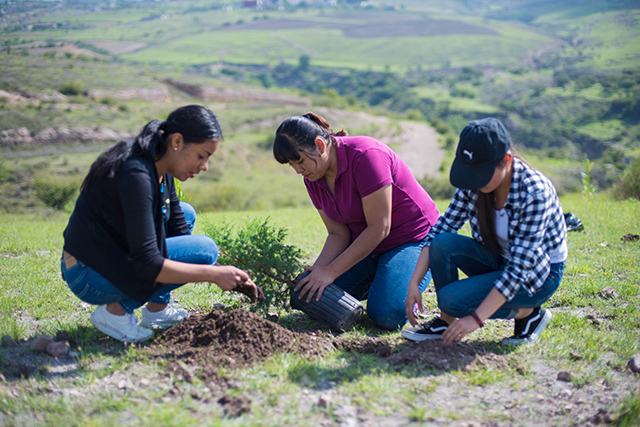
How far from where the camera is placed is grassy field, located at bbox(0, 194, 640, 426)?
2.43 metres

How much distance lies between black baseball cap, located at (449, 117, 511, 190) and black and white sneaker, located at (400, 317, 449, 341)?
1125mm

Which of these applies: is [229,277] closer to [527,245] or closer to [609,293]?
[527,245]

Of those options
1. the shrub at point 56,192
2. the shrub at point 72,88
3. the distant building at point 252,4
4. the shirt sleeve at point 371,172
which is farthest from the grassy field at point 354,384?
the distant building at point 252,4

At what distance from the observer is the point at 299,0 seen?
6890 inches

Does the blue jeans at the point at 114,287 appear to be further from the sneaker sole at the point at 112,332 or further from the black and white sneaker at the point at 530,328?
the black and white sneaker at the point at 530,328

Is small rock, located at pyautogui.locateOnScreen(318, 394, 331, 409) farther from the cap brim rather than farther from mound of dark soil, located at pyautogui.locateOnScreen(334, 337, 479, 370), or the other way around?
the cap brim

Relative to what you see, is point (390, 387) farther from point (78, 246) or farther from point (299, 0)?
point (299, 0)

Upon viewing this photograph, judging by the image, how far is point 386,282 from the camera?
12.5 feet

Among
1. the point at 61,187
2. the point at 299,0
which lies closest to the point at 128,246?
the point at 61,187

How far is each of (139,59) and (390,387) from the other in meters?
75.7

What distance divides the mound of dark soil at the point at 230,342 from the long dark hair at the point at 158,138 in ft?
3.86

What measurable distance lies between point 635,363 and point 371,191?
203 cm

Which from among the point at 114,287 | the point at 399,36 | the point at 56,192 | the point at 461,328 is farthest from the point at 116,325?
the point at 399,36

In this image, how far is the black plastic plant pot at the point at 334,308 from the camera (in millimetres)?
3568
